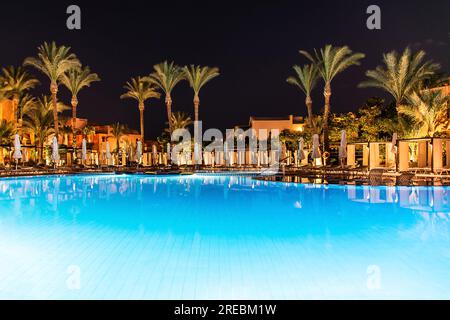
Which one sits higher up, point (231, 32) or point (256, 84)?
point (231, 32)

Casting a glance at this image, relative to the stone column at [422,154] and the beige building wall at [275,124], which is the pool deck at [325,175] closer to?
the stone column at [422,154]

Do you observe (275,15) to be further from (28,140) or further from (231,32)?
(28,140)

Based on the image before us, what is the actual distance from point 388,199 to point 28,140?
3485 centimetres

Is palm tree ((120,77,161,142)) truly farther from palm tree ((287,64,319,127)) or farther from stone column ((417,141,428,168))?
stone column ((417,141,428,168))

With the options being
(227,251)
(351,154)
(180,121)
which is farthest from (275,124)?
(227,251)

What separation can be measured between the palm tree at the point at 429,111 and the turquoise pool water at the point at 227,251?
13992mm

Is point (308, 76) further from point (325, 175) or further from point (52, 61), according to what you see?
point (52, 61)

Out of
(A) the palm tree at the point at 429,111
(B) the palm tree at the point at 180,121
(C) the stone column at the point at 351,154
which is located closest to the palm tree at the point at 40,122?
(B) the palm tree at the point at 180,121

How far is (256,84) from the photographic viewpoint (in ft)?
193

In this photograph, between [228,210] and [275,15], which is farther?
[275,15]

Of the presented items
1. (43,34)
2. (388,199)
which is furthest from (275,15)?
(388,199)

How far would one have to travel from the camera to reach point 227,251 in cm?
564

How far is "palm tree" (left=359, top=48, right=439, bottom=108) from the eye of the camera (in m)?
24.2

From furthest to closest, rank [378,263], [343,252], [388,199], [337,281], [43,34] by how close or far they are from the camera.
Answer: [43,34]
[388,199]
[343,252]
[378,263]
[337,281]
